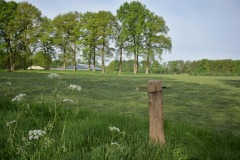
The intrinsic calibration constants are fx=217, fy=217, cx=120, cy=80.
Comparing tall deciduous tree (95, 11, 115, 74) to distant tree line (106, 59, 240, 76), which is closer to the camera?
tall deciduous tree (95, 11, 115, 74)

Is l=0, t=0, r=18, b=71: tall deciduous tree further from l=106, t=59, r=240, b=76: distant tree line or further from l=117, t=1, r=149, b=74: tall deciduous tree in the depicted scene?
l=106, t=59, r=240, b=76: distant tree line

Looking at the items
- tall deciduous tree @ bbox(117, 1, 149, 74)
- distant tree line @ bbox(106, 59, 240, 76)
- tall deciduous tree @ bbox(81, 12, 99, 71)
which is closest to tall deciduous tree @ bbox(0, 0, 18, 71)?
tall deciduous tree @ bbox(81, 12, 99, 71)

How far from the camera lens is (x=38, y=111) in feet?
17.7

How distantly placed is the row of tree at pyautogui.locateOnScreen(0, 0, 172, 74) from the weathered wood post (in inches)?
1681

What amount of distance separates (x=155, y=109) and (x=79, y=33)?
47264mm

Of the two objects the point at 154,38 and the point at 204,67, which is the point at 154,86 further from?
the point at 204,67

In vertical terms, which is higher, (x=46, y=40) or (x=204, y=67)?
(x=46, y=40)

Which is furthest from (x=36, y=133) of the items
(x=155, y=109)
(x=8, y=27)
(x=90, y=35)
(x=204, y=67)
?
(x=204, y=67)

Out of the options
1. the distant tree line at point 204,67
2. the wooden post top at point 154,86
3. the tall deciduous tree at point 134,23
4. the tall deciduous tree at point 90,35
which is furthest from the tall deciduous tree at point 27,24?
the wooden post top at point 154,86


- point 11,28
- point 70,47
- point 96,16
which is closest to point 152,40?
point 96,16

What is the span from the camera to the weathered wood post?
3.32 m

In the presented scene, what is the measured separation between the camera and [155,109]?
3.35 meters

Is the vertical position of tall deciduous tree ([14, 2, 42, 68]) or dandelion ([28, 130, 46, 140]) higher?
tall deciduous tree ([14, 2, 42, 68])

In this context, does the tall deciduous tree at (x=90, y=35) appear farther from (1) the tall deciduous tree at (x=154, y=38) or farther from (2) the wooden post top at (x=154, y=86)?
(2) the wooden post top at (x=154, y=86)
